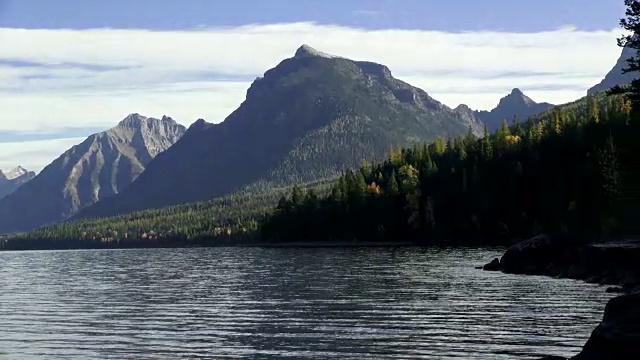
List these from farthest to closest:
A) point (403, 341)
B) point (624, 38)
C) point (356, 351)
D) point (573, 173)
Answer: point (573, 173)
point (624, 38)
point (403, 341)
point (356, 351)

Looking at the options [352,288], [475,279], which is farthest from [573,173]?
[352,288]

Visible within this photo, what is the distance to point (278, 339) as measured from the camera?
172 ft

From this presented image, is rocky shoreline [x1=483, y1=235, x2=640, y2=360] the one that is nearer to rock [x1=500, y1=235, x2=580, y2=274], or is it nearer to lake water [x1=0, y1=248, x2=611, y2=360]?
rock [x1=500, y1=235, x2=580, y2=274]

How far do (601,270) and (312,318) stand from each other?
1977 inches

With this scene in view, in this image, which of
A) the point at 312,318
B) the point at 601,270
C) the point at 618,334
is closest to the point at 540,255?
the point at 601,270

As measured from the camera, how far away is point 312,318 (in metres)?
63.2

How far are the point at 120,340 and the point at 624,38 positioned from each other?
165 ft

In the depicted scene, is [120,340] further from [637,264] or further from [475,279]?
[637,264]

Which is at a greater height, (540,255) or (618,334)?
(540,255)

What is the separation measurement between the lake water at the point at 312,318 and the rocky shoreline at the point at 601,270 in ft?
15.8

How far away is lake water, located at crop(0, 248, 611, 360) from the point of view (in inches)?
1900

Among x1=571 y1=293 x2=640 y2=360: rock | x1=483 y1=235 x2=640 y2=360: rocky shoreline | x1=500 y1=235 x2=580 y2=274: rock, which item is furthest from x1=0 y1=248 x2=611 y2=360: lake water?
x1=500 y1=235 x2=580 y2=274: rock

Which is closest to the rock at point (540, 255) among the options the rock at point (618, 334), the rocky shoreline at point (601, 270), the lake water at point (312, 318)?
the rocky shoreline at point (601, 270)

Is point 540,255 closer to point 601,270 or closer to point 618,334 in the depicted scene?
point 601,270
